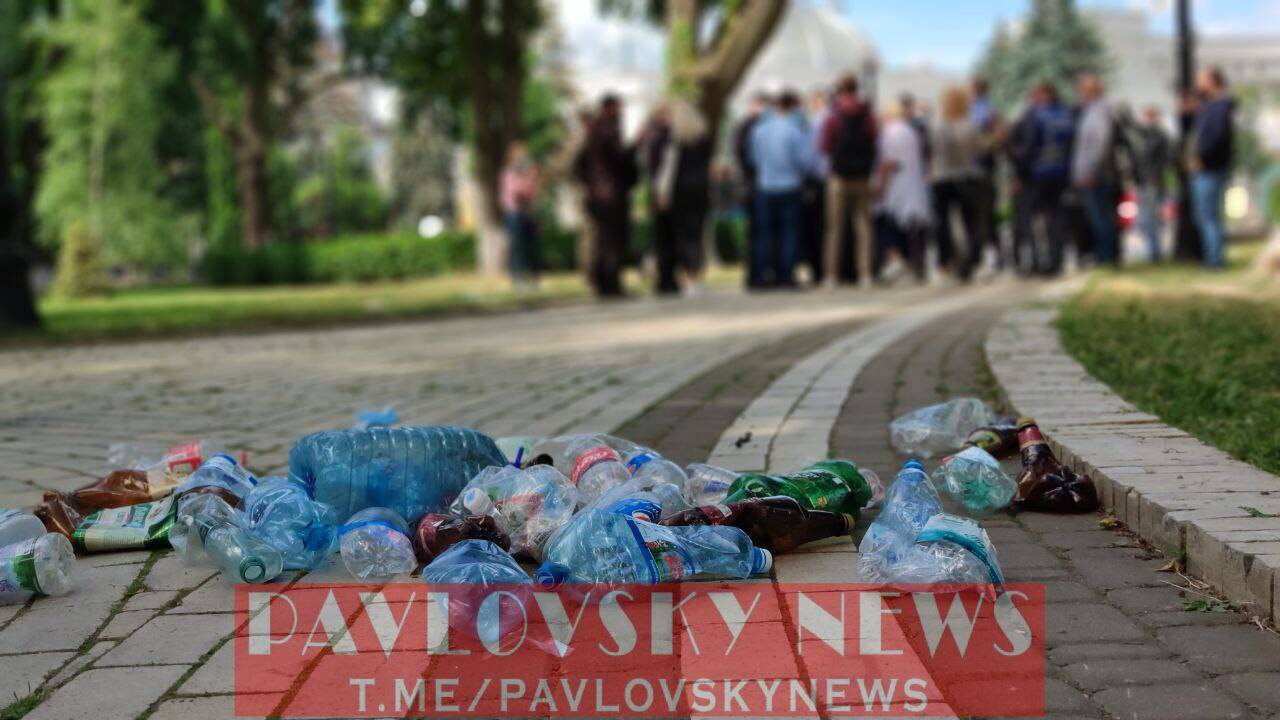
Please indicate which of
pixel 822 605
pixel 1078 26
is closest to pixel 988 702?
pixel 822 605

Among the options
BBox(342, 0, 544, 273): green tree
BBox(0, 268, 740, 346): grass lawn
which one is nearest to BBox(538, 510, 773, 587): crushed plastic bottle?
BBox(0, 268, 740, 346): grass lawn

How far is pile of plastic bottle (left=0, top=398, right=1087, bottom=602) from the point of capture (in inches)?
148

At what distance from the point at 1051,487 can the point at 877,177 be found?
1294 cm

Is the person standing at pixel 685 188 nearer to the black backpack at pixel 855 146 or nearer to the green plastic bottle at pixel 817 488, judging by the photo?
the black backpack at pixel 855 146

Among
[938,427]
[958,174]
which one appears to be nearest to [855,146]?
[958,174]

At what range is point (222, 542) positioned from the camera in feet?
13.0

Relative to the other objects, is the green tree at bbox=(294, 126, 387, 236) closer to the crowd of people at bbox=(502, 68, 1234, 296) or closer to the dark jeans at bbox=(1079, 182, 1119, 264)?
the crowd of people at bbox=(502, 68, 1234, 296)

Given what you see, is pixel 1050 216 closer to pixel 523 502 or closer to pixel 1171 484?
pixel 1171 484

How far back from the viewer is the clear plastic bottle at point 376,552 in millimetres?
3979

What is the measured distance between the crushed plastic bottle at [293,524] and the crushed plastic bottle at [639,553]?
27.0 inches

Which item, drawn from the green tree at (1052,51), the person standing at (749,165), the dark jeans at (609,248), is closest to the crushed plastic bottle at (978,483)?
the dark jeans at (609,248)

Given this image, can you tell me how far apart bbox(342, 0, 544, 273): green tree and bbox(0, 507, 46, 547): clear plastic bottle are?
76.9 ft

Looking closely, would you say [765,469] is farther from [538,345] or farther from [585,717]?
[538,345]

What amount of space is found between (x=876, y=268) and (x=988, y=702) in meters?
15.4
